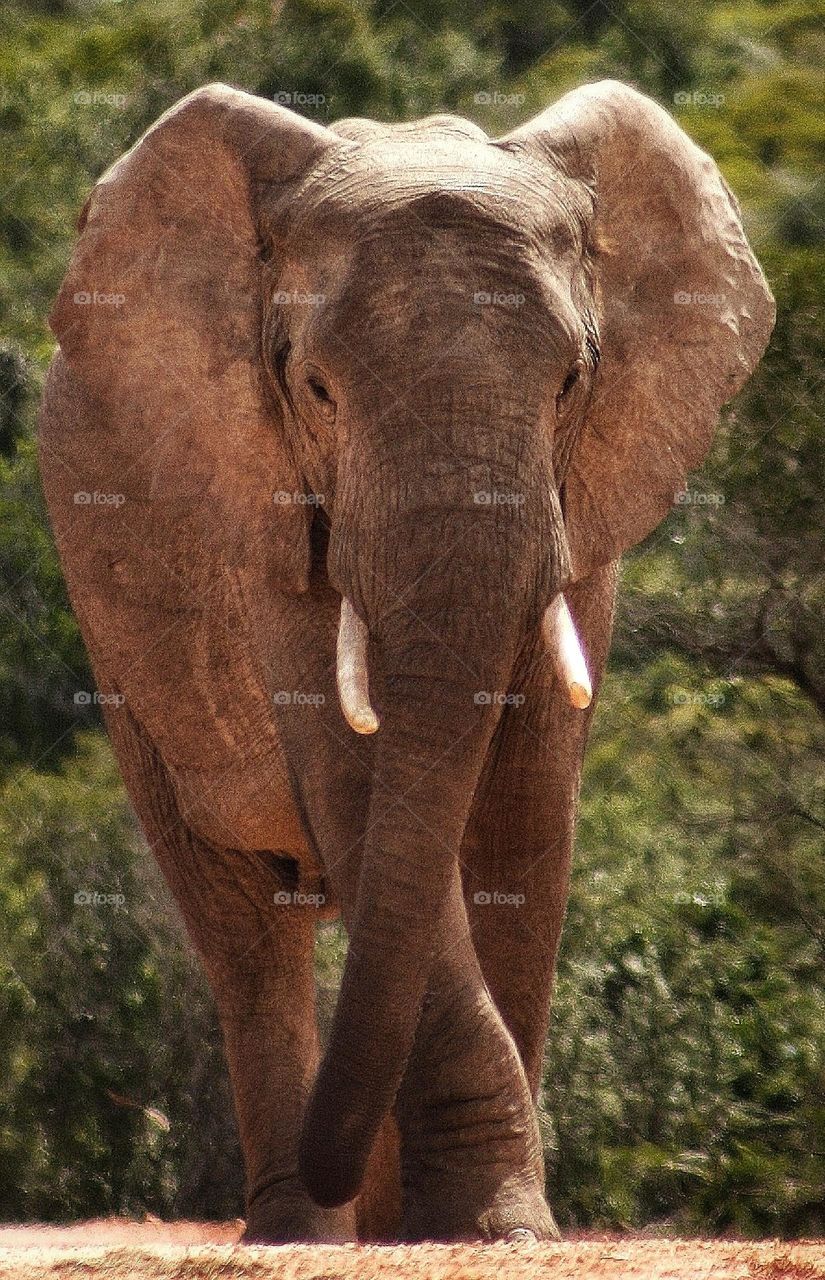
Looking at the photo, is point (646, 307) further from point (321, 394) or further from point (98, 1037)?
point (98, 1037)

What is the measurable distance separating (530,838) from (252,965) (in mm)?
1053

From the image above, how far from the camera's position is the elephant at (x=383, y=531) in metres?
4.95

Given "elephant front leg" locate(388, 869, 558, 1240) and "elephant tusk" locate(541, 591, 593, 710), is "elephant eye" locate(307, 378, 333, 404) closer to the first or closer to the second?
"elephant tusk" locate(541, 591, 593, 710)

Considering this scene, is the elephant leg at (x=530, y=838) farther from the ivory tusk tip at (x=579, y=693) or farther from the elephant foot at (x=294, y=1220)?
the ivory tusk tip at (x=579, y=693)

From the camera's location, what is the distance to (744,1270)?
4305mm

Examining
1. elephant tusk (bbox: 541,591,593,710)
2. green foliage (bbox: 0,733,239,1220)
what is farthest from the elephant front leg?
green foliage (bbox: 0,733,239,1220)

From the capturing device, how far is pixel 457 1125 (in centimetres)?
520

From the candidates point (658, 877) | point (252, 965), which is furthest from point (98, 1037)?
point (252, 965)

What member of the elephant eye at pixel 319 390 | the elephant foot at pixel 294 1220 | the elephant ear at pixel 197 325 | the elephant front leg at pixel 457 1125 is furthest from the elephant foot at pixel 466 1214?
the elephant eye at pixel 319 390

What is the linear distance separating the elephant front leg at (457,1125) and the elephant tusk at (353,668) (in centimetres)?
47

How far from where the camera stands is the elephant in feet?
16.3

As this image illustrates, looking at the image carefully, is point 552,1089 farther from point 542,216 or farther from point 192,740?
point 542,216

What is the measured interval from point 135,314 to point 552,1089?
4.17 meters

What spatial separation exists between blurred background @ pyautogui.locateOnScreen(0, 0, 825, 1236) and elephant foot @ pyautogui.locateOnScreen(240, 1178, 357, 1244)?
86.5 inches
